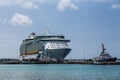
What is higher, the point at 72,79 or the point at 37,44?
the point at 37,44

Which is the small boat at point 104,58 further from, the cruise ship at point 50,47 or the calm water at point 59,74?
the calm water at point 59,74

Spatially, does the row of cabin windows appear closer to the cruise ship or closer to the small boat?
the cruise ship

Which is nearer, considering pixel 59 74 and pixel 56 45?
pixel 59 74

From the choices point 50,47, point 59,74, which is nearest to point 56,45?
point 50,47

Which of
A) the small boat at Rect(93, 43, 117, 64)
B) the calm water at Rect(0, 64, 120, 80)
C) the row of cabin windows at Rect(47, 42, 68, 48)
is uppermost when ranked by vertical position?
the row of cabin windows at Rect(47, 42, 68, 48)

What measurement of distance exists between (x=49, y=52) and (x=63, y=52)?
6.16 m

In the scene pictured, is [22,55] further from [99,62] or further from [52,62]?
[99,62]

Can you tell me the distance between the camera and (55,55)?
15475cm

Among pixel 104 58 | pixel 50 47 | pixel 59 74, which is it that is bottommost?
pixel 59 74

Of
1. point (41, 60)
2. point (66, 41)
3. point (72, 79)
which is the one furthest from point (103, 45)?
point (72, 79)

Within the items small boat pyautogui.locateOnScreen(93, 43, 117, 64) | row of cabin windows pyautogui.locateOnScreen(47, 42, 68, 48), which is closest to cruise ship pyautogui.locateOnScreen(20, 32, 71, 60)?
row of cabin windows pyautogui.locateOnScreen(47, 42, 68, 48)

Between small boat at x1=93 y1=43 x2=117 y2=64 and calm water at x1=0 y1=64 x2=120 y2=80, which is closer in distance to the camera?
calm water at x1=0 y1=64 x2=120 y2=80

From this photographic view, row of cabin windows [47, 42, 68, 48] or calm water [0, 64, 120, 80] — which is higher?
row of cabin windows [47, 42, 68, 48]

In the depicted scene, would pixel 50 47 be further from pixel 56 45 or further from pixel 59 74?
pixel 59 74
